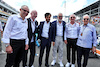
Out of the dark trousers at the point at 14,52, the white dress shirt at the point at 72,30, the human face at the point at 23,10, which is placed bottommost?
the dark trousers at the point at 14,52

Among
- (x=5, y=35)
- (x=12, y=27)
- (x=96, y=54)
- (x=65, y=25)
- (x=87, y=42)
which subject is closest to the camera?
(x=5, y=35)

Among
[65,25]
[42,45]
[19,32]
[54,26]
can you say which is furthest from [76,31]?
[19,32]

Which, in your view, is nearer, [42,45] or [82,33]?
[82,33]

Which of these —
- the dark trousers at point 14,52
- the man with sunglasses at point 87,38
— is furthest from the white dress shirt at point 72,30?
the dark trousers at point 14,52

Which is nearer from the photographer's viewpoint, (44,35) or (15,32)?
(15,32)

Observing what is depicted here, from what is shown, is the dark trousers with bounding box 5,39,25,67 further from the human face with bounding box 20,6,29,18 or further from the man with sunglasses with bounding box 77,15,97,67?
the man with sunglasses with bounding box 77,15,97,67

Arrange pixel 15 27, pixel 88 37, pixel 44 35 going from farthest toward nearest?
pixel 44 35 < pixel 88 37 < pixel 15 27

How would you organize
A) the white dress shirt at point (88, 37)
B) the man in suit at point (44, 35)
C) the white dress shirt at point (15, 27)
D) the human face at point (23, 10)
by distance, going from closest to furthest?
1. the white dress shirt at point (15, 27)
2. the human face at point (23, 10)
3. the white dress shirt at point (88, 37)
4. the man in suit at point (44, 35)

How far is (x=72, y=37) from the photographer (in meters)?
2.38

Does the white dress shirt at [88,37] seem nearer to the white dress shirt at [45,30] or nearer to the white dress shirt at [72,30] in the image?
the white dress shirt at [72,30]

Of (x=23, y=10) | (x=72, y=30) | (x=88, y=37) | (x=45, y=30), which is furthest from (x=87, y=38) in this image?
(x=23, y=10)

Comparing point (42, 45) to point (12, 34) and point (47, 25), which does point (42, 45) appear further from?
point (12, 34)

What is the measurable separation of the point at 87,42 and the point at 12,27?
6.84 feet

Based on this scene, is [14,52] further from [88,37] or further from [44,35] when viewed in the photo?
[88,37]
